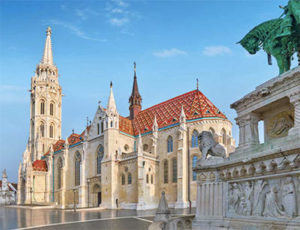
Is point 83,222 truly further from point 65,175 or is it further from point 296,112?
point 65,175

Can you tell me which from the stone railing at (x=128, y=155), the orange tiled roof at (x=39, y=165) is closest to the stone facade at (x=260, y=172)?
the stone railing at (x=128, y=155)

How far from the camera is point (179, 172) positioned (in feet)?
109

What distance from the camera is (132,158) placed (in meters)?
34.6

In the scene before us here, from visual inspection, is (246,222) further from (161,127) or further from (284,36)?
(161,127)

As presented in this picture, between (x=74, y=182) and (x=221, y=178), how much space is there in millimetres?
42886

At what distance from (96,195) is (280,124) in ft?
119

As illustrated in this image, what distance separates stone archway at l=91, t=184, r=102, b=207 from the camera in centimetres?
3962

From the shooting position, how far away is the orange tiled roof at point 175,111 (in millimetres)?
36103

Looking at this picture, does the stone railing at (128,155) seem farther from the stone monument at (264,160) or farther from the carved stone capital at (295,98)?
the carved stone capital at (295,98)

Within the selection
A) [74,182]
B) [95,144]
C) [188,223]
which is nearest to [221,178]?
[188,223]

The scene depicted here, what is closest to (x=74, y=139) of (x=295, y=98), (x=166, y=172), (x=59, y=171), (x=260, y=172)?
(x=59, y=171)

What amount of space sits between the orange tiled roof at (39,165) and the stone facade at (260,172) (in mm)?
49897

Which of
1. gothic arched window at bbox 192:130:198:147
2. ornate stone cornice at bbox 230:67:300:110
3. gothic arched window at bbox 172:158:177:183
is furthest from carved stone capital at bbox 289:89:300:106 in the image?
gothic arched window at bbox 172:158:177:183

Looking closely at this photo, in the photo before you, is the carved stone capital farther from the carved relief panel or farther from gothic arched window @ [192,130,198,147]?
gothic arched window @ [192,130,198,147]
